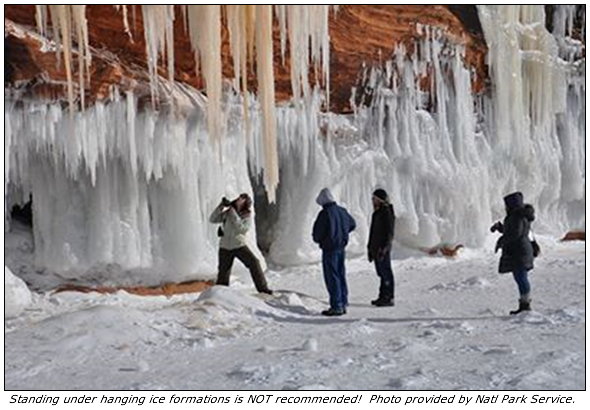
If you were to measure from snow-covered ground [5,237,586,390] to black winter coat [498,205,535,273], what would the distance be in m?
0.46

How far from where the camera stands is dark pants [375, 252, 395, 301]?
7215mm

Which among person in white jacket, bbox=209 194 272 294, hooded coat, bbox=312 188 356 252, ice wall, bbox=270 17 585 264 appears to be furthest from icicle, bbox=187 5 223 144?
ice wall, bbox=270 17 585 264

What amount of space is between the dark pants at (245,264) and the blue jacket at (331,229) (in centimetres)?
136

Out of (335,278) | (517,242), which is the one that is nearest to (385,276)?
(335,278)

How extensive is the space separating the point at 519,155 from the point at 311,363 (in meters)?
9.09

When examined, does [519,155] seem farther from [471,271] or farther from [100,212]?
[100,212]

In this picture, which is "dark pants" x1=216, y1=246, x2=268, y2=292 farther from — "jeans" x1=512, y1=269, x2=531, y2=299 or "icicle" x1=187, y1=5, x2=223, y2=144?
"jeans" x1=512, y1=269, x2=531, y2=299

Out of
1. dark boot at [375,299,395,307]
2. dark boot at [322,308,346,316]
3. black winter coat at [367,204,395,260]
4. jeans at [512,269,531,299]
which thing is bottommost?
dark boot at [375,299,395,307]

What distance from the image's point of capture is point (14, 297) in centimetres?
767

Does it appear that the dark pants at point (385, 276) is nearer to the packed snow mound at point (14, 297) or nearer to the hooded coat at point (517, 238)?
the hooded coat at point (517, 238)

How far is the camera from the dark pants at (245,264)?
8.00 meters

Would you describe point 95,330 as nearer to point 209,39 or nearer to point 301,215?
point 209,39

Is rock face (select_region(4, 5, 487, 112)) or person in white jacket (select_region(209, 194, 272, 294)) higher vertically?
rock face (select_region(4, 5, 487, 112))
